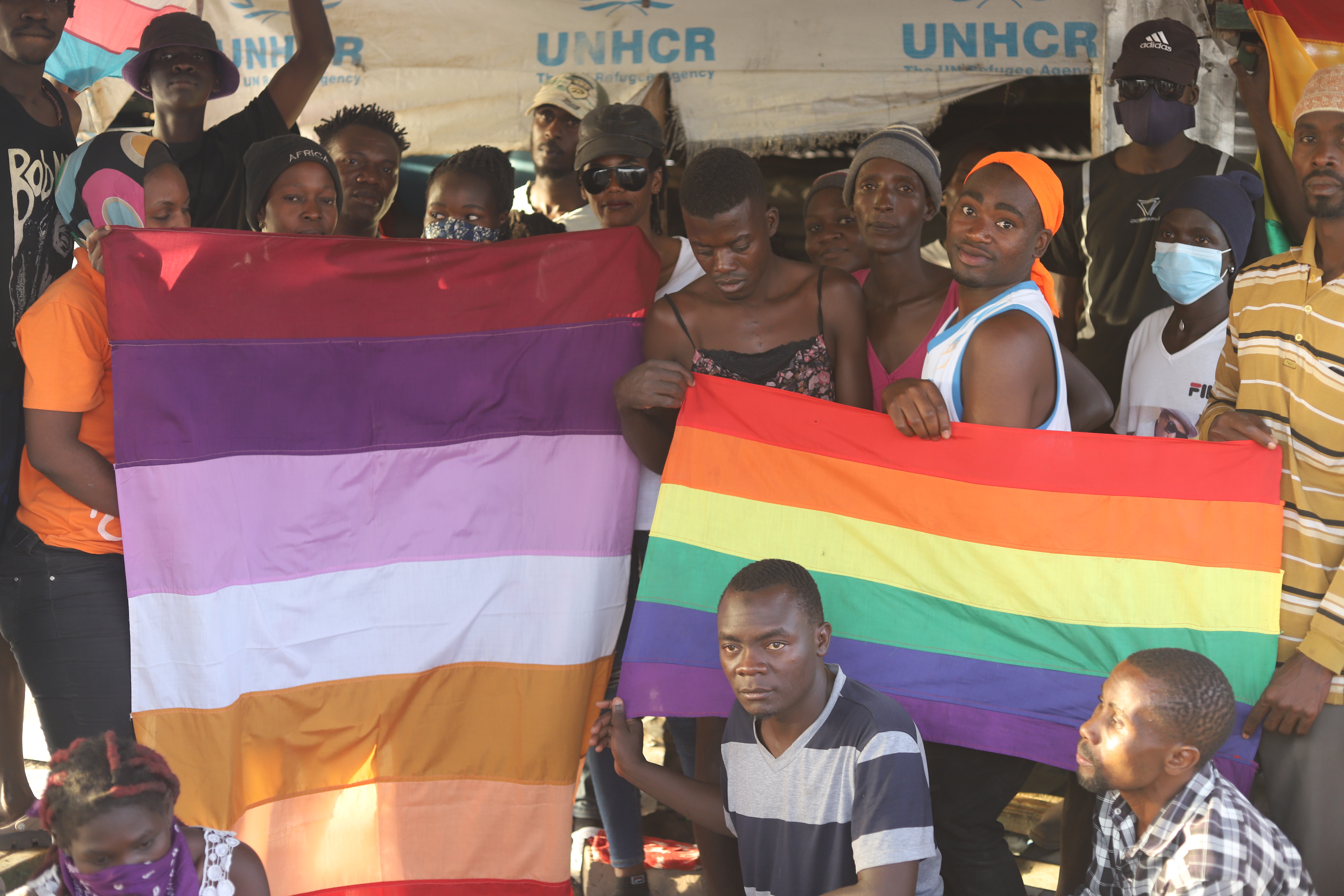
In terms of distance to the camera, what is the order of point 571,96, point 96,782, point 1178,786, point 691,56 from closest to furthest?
point 96,782
point 1178,786
point 571,96
point 691,56

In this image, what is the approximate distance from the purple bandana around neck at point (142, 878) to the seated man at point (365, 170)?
2665mm

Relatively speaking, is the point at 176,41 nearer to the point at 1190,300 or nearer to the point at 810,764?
the point at 810,764

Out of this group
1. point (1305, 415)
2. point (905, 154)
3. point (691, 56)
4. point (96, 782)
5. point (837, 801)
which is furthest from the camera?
point (691, 56)

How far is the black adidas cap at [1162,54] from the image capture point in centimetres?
450

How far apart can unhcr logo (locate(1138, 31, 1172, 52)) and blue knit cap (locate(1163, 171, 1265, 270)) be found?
2.68 ft

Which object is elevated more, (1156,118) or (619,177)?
(1156,118)

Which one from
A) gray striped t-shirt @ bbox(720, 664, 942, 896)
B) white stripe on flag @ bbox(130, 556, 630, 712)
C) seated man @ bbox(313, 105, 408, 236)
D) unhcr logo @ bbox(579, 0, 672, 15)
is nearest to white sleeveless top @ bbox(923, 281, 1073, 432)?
gray striped t-shirt @ bbox(720, 664, 942, 896)

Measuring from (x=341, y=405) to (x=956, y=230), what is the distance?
6.45 ft

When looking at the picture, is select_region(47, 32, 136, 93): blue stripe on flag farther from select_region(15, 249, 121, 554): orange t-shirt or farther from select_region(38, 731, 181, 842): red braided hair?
select_region(38, 731, 181, 842): red braided hair

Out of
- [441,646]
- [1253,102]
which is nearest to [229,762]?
[441,646]

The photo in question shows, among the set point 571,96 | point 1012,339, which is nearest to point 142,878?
point 1012,339

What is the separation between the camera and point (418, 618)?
3510mm

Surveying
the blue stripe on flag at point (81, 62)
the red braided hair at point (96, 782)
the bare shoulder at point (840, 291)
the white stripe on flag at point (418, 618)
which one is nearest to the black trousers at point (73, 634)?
the white stripe on flag at point (418, 618)

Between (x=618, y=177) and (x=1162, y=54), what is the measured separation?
7.74 feet
